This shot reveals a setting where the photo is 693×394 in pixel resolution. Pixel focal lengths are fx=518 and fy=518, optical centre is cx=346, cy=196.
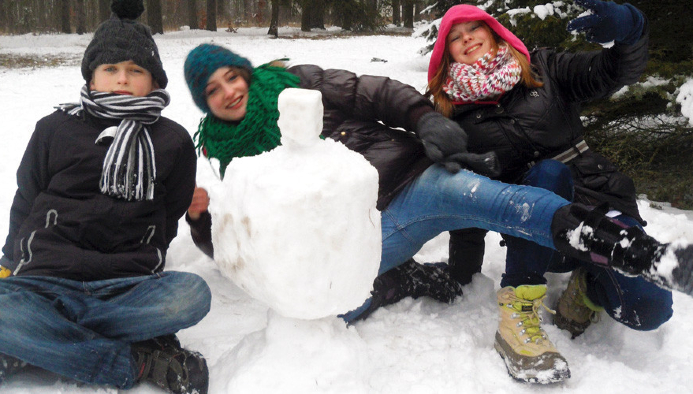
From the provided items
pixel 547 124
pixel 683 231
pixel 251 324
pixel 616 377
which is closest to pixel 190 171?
pixel 251 324

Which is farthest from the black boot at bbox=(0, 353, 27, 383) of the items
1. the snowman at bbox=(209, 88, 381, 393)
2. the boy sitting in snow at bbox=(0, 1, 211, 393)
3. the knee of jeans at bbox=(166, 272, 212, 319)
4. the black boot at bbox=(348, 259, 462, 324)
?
the black boot at bbox=(348, 259, 462, 324)

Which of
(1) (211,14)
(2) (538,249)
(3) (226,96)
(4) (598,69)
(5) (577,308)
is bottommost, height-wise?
(5) (577,308)

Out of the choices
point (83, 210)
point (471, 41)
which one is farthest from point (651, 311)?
point (83, 210)

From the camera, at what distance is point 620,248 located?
153cm

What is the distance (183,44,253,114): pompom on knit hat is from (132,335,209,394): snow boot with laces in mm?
985

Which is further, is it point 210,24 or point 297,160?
point 210,24

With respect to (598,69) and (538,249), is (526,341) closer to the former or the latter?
(538,249)

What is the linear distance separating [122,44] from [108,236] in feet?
2.46

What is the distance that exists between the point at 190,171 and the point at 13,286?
738 millimetres

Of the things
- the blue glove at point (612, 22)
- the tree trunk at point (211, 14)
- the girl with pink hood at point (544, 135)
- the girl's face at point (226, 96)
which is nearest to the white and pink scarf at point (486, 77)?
the girl with pink hood at point (544, 135)

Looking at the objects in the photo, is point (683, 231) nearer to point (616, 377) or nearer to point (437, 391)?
point (616, 377)

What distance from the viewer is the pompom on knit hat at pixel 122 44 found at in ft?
6.54

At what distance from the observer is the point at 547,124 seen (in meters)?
2.12

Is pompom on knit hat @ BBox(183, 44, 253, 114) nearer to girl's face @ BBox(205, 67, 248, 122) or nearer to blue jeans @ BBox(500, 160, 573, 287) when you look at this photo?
girl's face @ BBox(205, 67, 248, 122)
